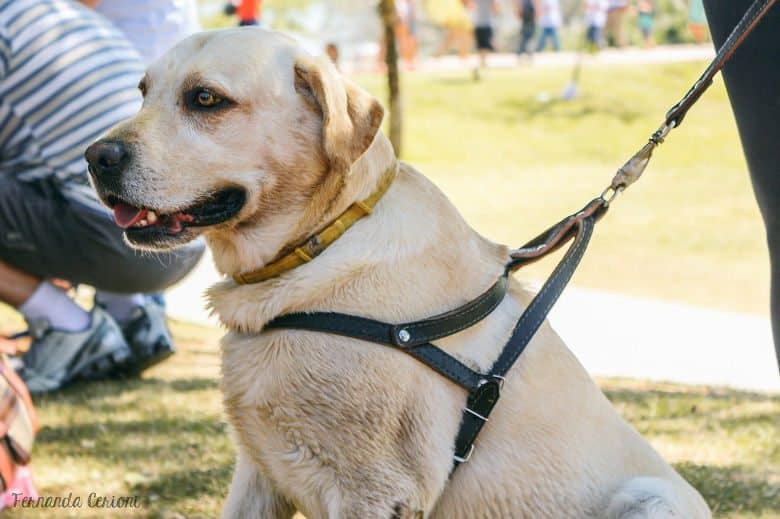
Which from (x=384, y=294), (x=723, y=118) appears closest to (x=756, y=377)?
(x=384, y=294)

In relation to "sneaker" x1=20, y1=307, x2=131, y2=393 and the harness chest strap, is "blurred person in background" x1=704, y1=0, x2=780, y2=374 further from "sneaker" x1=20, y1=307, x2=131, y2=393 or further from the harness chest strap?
"sneaker" x1=20, y1=307, x2=131, y2=393

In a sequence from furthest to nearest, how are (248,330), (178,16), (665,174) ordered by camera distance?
(665,174) → (178,16) → (248,330)

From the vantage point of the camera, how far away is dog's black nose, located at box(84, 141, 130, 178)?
2.77 metres

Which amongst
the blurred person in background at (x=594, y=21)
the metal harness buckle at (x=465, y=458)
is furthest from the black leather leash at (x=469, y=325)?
the blurred person in background at (x=594, y=21)

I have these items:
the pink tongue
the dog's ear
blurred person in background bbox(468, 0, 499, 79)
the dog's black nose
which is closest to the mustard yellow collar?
the dog's ear

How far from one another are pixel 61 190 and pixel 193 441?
1.49 m

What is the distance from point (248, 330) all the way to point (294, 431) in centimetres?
32

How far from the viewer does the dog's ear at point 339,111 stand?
279cm

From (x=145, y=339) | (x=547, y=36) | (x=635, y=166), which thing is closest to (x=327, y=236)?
(x=635, y=166)

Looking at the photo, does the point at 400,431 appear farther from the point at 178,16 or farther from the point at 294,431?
the point at 178,16

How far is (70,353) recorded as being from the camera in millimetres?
5539

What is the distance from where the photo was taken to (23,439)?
3729 mm

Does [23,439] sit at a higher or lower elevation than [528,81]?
higher

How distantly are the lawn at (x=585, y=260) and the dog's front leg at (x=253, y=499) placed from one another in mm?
768
